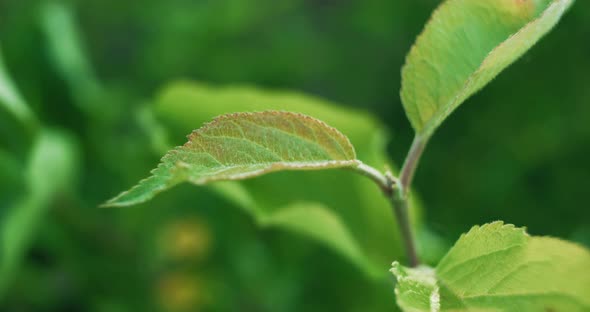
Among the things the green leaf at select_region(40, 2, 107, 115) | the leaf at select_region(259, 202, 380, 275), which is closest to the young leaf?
the leaf at select_region(259, 202, 380, 275)

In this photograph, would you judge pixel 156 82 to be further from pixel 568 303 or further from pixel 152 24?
pixel 568 303

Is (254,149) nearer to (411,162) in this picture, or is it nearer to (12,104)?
(411,162)

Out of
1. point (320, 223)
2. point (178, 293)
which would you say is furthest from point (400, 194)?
point (178, 293)

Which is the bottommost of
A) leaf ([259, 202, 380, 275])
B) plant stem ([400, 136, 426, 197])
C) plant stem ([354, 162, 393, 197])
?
plant stem ([354, 162, 393, 197])

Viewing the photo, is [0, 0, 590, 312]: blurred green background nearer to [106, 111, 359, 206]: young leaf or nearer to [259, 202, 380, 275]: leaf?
[259, 202, 380, 275]: leaf

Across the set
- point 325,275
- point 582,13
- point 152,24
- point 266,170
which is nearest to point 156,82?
point 152,24
